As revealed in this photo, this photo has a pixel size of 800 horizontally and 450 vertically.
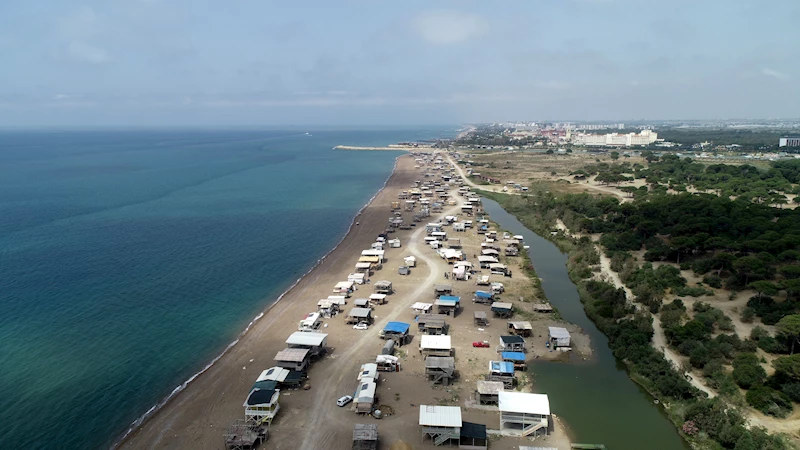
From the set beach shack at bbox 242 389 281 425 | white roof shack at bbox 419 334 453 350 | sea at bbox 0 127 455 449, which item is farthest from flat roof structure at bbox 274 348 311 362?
white roof shack at bbox 419 334 453 350

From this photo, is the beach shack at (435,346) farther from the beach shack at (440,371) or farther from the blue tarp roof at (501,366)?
the blue tarp roof at (501,366)

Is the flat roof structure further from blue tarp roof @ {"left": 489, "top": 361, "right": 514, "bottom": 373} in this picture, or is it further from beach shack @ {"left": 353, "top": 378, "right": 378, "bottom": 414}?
blue tarp roof @ {"left": 489, "top": 361, "right": 514, "bottom": 373}

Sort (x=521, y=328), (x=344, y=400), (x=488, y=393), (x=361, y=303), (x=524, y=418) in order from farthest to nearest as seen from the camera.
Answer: (x=361, y=303)
(x=521, y=328)
(x=488, y=393)
(x=344, y=400)
(x=524, y=418)

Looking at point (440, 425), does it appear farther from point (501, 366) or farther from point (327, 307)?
point (327, 307)

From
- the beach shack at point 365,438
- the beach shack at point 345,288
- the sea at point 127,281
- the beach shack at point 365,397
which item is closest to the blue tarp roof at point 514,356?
the beach shack at point 365,397

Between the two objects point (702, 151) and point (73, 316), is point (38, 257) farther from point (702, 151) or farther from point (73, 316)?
point (702, 151)

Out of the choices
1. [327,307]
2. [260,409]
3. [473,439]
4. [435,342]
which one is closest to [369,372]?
[435,342]
